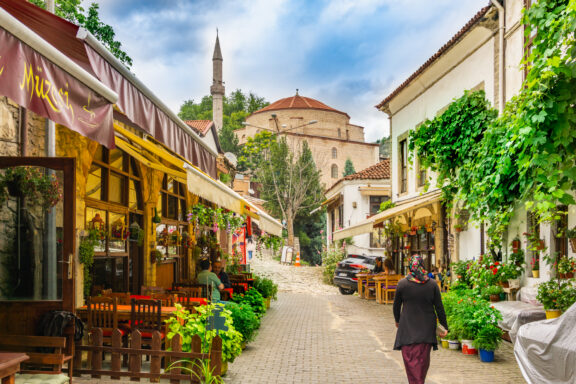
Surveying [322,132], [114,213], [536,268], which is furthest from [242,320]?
[322,132]

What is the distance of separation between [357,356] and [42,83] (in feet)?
22.7

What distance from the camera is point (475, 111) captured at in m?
12.4

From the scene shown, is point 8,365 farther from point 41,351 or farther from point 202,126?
Answer: point 202,126

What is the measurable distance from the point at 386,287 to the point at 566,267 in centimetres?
932

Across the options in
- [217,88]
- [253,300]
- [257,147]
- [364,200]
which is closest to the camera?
[253,300]

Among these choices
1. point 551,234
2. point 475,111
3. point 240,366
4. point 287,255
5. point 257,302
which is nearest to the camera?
point 240,366

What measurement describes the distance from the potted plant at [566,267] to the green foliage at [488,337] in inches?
60.2

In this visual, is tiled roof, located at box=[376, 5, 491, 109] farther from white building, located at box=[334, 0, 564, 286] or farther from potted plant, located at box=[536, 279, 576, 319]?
potted plant, located at box=[536, 279, 576, 319]

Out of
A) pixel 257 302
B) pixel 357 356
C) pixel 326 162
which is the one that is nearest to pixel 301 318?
pixel 257 302

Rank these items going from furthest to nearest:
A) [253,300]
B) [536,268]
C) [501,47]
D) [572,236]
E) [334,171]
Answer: [334,171] < [501,47] < [253,300] < [536,268] < [572,236]

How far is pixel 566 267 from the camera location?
8625 millimetres

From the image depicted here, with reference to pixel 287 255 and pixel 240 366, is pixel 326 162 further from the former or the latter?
pixel 240 366

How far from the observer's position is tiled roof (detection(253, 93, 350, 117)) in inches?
2608

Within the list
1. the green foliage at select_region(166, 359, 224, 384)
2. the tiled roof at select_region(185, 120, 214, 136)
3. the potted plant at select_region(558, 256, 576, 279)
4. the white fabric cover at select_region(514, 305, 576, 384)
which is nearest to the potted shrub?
the potted plant at select_region(558, 256, 576, 279)
